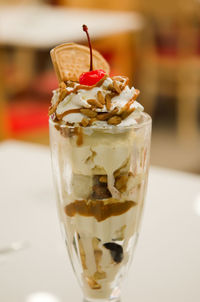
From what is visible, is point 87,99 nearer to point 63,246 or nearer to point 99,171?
point 99,171

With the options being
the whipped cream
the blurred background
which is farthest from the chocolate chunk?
the blurred background

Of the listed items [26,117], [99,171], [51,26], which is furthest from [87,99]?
[51,26]

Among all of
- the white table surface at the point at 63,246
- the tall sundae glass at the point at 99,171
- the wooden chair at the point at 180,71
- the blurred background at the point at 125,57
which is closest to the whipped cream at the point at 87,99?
the tall sundae glass at the point at 99,171

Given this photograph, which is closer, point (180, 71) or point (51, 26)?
point (51, 26)

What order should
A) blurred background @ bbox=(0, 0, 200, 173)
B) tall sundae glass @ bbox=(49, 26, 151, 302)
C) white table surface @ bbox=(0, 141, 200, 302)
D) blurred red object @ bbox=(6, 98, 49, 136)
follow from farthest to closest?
1. blurred background @ bbox=(0, 0, 200, 173)
2. blurred red object @ bbox=(6, 98, 49, 136)
3. white table surface @ bbox=(0, 141, 200, 302)
4. tall sundae glass @ bbox=(49, 26, 151, 302)

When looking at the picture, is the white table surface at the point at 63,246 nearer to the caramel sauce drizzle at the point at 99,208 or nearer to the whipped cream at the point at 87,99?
the caramel sauce drizzle at the point at 99,208

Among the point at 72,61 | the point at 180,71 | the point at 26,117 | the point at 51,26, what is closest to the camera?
the point at 72,61

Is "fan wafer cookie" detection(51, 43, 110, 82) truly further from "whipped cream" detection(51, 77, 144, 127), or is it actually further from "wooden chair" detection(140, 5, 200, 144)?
"wooden chair" detection(140, 5, 200, 144)
